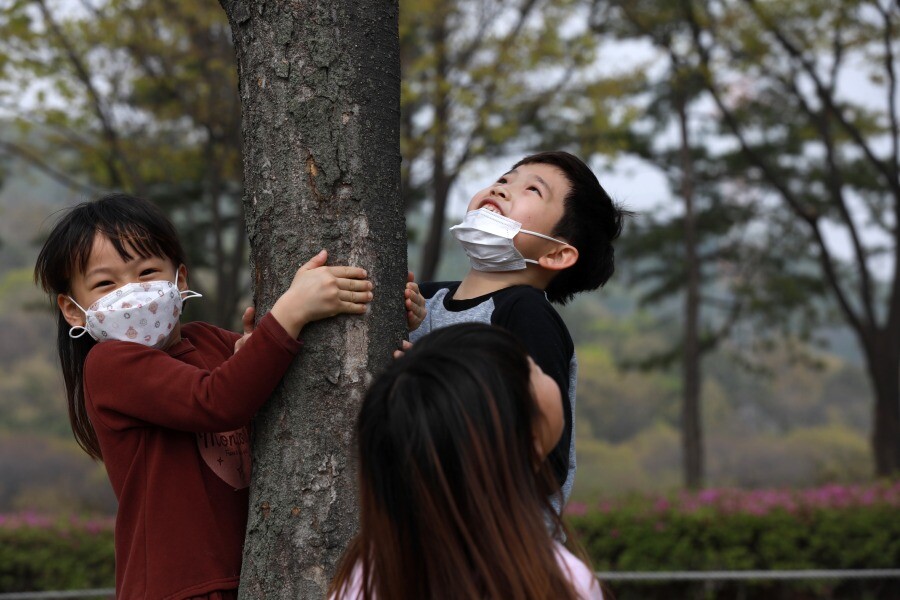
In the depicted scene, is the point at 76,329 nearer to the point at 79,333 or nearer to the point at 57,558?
the point at 79,333

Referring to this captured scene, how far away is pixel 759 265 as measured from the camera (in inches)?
547

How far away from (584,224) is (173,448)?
0.96 m

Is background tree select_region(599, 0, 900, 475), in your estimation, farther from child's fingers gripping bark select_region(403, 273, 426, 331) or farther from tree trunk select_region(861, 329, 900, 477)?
child's fingers gripping bark select_region(403, 273, 426, 331)

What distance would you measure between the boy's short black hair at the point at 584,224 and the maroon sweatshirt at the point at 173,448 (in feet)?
2.21

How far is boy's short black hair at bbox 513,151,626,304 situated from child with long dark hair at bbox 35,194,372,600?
51 centimetres

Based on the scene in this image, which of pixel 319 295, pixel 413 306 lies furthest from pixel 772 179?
pixel 319 295

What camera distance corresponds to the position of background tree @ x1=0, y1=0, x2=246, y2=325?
8175 mm

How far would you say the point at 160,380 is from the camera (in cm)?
168

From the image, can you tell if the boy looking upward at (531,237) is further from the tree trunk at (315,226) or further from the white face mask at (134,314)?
the white face mask at (134,314)

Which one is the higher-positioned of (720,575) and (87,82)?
(87,82)

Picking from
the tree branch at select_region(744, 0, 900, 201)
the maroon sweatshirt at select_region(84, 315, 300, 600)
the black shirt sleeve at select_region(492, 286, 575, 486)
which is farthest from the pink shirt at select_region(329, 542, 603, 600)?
the tree branch at select_region(744, 0, 900, 201)

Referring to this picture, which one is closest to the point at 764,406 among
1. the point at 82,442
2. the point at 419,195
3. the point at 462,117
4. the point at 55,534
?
the point at 419,195

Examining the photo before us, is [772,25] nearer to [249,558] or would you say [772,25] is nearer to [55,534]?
[55,534]

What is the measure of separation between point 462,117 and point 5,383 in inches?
752
